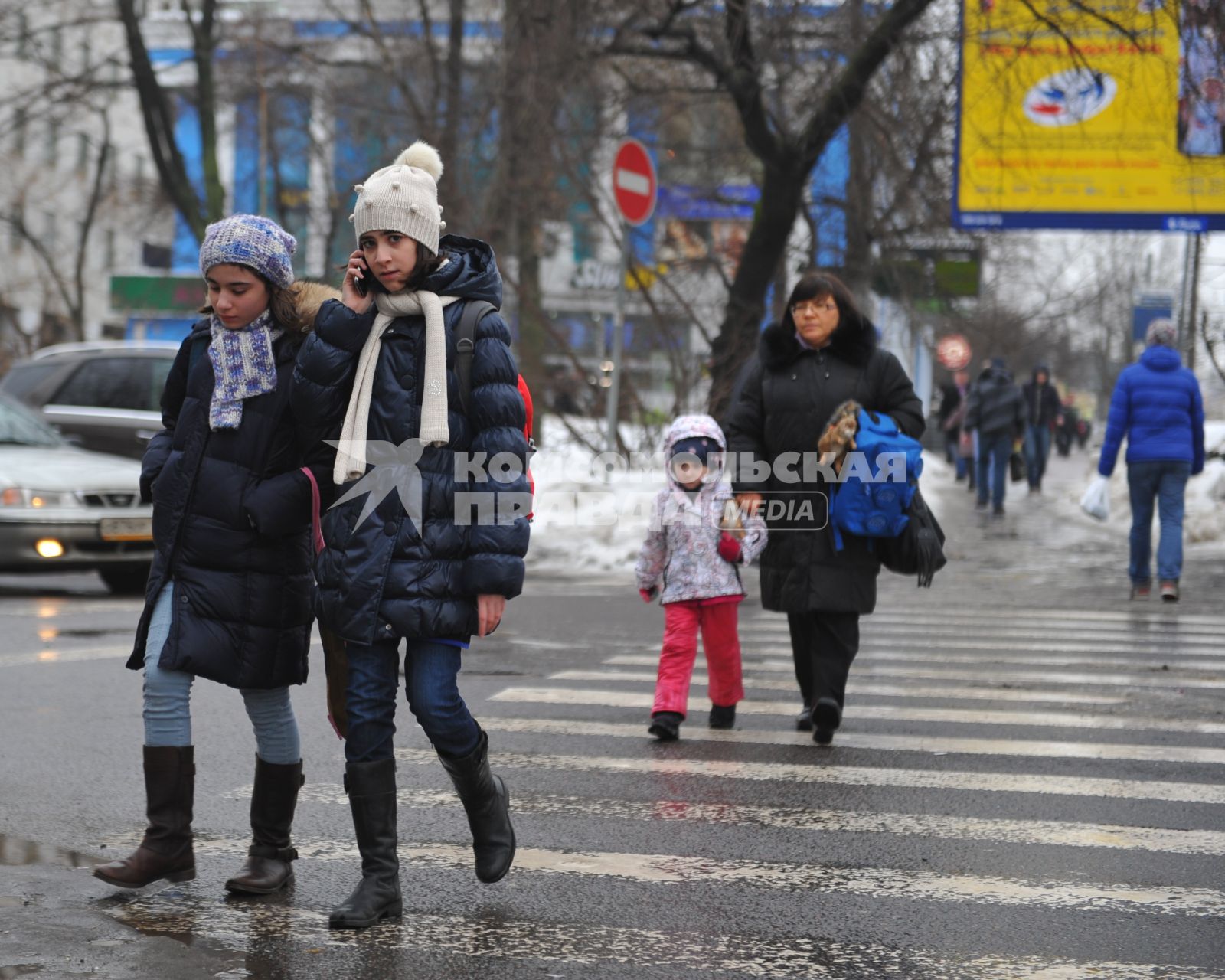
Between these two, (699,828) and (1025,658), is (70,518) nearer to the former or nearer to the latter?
(1025,658)

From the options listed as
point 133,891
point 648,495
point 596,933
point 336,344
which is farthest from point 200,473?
point 648,495

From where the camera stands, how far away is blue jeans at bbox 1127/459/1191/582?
488 inches

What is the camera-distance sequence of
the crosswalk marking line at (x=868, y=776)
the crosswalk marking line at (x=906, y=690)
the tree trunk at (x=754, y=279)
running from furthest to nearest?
the tree trunk at (x=754, y=279) < the crosswalk marking line at (x=906, y=690) < the crosswalk marking line at (x=868, y=776)

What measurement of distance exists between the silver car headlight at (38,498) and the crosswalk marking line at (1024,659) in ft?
15.8

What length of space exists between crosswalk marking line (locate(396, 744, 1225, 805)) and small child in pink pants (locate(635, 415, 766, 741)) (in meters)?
0.71

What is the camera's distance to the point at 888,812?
5.70 metres

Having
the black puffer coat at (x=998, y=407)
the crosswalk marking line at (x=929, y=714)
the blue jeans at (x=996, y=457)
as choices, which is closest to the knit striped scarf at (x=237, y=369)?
the crosswalk marking line at (x=929, y=714)

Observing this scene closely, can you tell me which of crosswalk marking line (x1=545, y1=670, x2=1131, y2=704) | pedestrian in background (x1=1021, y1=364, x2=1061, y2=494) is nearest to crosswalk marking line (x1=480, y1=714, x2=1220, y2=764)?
crosswalk marking line (x1=545, y1=670, x2=1131, y2=704)

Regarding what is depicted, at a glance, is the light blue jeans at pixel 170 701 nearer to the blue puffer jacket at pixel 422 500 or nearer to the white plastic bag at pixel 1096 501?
the blue puffer jacket at pixel 422 500

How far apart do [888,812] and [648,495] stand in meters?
11.2

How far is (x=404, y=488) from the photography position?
4305mm

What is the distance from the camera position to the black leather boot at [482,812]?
178 inches

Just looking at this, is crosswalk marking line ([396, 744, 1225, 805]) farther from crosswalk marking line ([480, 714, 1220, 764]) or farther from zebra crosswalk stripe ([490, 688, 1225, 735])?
zebra crosswalk stripe ([490, 688, 1225, 735])

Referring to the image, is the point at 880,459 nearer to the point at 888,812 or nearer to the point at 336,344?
the point at 888,812
